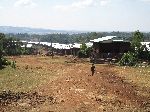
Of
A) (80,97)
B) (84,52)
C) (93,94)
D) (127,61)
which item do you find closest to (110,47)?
(127,61)

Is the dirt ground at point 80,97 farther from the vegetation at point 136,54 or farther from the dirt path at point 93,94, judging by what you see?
the vegetation at point 136,54

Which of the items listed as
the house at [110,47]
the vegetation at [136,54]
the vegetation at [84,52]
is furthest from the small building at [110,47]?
the vegetation at [84,52]

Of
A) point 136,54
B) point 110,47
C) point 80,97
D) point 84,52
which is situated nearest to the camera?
point 80,97

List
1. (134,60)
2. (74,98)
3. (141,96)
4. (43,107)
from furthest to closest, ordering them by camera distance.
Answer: (134,60) < (141,96) < (74,98) < (43,107)

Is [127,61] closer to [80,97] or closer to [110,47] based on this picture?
[110,47]

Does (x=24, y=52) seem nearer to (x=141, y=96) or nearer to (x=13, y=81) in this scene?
(x=13, y=81)

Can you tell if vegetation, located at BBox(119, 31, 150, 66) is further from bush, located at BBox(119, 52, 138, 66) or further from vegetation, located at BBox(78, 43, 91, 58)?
vegetation, located at BBox(78, 43, 91, 58)

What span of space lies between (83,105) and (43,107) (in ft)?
8.64

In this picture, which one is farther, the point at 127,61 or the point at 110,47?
the point at 110,47

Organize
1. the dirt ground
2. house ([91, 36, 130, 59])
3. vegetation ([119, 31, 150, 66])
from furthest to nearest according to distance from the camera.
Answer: house ([91, 36, 130, 59]) → vegetation ([119, 31, 150, 66]) → the dirt ground

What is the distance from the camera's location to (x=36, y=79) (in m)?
32.5

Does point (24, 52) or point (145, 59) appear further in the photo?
point (24, 52)

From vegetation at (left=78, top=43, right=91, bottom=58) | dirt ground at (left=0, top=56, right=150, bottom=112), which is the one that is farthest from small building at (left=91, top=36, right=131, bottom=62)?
dirt ground at (left=0, top=56, right=150, bottom=112)

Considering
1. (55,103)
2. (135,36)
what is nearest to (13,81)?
(55,103)
